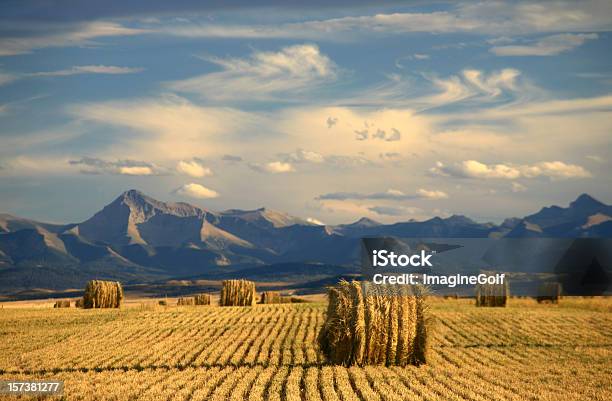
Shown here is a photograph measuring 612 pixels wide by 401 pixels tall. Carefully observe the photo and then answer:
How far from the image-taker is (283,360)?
22.2 metres

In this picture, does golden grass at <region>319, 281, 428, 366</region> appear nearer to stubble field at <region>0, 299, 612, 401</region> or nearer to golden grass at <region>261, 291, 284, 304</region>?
stubble field at <region>0, 299, 612, 401</region>

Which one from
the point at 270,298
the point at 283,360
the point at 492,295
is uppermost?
the point at 492,295

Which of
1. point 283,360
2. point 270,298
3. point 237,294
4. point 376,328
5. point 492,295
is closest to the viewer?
point 376,328

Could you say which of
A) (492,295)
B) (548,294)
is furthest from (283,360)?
(548,294)

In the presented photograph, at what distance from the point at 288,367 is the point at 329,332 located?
165 centimetres

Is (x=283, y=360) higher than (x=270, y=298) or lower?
lower

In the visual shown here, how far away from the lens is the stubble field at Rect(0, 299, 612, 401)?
677 inches

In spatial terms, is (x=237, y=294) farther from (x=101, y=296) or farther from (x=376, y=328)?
(x=376, y=328)

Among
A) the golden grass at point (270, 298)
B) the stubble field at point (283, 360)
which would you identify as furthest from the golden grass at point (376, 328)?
the golden grass at point (270, 298)

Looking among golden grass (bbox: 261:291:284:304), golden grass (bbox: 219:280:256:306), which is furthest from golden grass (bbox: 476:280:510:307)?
golden grass (bbox: 261:291:284:304)

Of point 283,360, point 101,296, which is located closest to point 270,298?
point 101,296

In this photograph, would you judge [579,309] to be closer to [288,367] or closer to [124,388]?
[288,367]

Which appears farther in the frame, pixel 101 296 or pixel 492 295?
pixel 101 296

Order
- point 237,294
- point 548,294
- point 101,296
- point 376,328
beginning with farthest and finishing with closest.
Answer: point 237,294 → point 548,294 → point 101,296 → point 376,328
